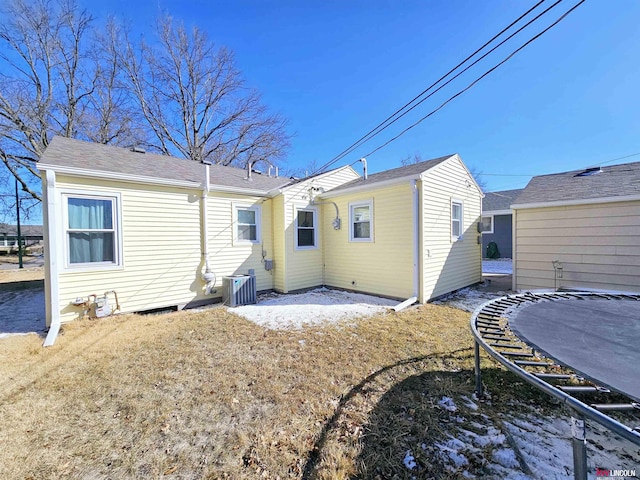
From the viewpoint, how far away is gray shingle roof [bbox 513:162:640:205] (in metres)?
6.74

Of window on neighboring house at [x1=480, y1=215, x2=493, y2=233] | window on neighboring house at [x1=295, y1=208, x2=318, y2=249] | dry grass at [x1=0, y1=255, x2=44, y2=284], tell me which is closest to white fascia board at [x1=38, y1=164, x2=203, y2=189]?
window on neighboring house at [x1=295, y1=208, x2=318, y2=249]

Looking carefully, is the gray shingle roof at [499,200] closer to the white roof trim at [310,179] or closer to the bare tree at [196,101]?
the white roof trim at [310,179]

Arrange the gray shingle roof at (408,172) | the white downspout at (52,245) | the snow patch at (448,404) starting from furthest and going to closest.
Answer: the gray shingle roof at (408,172) < the white downspout at (52,245) < the snow patch at (448,404)

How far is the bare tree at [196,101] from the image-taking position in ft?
55.6

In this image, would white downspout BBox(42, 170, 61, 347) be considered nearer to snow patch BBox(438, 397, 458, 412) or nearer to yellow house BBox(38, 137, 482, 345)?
yellow house BBox(38, 137, 482, 345)

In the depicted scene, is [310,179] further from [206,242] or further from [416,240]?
[416,240]

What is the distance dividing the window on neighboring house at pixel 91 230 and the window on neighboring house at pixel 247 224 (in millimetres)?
2804

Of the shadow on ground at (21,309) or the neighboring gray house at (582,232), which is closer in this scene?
the shadow on ground at (21,309)

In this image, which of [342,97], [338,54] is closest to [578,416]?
[338,54]

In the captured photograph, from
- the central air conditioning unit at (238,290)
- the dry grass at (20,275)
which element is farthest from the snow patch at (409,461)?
the dry grass at (20,275)

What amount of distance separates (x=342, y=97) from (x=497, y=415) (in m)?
11.6

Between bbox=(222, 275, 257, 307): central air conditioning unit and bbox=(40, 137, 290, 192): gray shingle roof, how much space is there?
8.60 ft

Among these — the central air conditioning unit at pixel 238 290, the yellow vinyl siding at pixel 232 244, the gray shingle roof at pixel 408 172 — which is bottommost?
the central air conditioning unit at pixel 238 290

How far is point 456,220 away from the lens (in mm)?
8180
